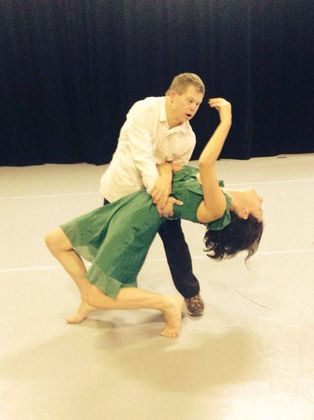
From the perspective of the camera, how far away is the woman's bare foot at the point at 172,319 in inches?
68.9

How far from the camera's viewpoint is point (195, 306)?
1.89m

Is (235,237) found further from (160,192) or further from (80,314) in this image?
(80,314)

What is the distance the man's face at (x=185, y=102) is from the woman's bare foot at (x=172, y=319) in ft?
2.32

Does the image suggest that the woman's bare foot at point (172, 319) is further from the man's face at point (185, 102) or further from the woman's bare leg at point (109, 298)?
the man's face at point (185, 102)

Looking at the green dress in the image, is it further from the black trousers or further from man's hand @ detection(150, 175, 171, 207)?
the black trousers

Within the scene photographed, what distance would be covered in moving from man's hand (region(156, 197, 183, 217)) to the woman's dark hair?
0.18 m

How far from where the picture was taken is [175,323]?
69.3 inches

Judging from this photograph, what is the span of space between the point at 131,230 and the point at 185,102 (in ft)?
1.59

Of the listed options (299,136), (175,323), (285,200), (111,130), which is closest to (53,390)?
(175,323)

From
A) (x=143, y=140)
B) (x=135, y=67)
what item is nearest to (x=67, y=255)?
(x=143, y=140)

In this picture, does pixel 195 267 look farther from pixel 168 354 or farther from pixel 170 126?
pixel 170 126

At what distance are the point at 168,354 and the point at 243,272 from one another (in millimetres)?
720

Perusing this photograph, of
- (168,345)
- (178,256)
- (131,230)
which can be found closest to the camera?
(131,230)

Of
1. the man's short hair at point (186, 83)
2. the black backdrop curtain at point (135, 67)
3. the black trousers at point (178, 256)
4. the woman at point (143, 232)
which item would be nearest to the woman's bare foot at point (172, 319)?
the woman at point (143, 232)
